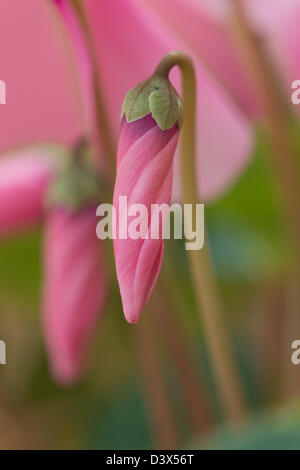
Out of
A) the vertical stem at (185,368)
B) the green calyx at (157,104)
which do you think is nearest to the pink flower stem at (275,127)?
the vertical stem at (185,368)

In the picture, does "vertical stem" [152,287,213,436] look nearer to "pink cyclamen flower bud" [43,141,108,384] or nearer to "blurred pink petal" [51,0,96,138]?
"pink cyclamen flower bud" [43,141,108,384]

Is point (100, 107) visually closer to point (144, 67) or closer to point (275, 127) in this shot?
point (144, 67)

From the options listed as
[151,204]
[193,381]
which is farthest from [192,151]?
[193,381]

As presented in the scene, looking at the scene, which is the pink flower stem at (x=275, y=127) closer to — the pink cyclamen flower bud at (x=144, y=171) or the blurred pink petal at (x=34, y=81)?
the blurred pink petal at (x=34, y=81)

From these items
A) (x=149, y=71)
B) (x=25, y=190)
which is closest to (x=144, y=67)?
(x=149, y=71)

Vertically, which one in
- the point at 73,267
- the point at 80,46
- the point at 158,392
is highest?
the point at 80,46

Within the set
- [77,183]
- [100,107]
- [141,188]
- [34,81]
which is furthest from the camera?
[34,81]
